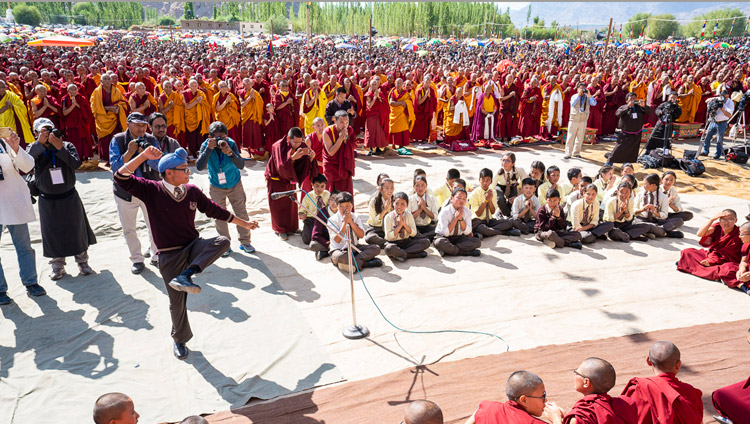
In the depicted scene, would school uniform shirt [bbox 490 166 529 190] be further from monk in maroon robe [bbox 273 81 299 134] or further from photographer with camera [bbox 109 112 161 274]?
monk in maroon robe [bbox 273 81 299 134]

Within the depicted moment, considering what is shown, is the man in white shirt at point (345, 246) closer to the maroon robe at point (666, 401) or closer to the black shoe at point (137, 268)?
the black shoe at point (137, 268)

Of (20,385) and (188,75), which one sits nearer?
(20,385)

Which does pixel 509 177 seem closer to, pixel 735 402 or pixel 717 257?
pixel 717 257

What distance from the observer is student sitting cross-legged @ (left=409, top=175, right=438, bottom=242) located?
6.65 m

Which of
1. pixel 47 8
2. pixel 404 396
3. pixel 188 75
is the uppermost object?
pixel 47 8

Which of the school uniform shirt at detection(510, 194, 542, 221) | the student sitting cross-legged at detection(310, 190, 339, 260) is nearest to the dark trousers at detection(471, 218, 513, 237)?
the school uniform shirt at detection(510, 194, 542, 221)

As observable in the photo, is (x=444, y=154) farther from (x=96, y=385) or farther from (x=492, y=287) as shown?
(x=96, y=385)

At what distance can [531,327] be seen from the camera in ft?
15.1

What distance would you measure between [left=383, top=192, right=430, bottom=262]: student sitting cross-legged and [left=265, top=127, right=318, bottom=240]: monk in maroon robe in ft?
4.17

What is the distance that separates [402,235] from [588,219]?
255cm

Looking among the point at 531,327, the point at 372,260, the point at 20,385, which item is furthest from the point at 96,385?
the point at 531,327

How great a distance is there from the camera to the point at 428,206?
6.80m

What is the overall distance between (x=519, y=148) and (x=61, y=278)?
9.65 meters

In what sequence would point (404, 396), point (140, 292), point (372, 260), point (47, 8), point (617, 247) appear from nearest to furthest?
point (404, 396) < point (140, 292) < point (372, 260) < point (617, 247) < point (47, 8)
